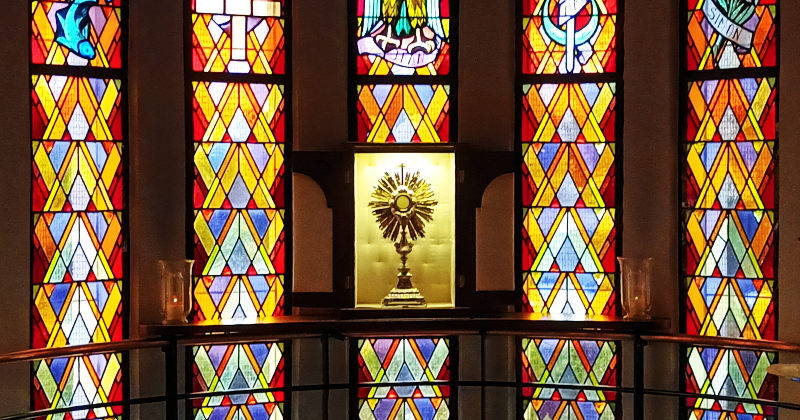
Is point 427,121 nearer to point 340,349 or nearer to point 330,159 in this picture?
point 330,159

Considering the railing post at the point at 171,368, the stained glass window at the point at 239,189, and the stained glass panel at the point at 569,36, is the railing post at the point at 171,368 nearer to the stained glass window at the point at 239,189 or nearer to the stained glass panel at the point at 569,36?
the stained glass window at the point at 239,189

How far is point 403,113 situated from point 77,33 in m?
2.03

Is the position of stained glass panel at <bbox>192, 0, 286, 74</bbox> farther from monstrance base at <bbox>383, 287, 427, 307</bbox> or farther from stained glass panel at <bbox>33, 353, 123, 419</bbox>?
stained glass panel at <bbox>33, 353, 123, 419</bbox>

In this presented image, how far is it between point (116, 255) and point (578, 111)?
2952mm

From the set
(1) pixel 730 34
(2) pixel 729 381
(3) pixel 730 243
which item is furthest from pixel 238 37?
(2) pixel 729 381

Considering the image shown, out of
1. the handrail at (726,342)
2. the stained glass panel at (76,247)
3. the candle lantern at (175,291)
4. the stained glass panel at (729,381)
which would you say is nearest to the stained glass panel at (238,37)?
the stained glass panel at (76,247)

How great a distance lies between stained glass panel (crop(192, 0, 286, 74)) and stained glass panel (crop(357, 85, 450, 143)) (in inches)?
23.0

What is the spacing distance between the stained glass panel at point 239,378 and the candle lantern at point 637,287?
83.8 inches

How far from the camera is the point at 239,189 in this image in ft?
24.7

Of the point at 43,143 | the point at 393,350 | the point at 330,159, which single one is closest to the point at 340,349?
the point at 393,350

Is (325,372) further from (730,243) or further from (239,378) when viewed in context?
(730,243)

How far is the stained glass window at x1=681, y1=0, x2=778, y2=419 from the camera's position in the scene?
23.6 feet

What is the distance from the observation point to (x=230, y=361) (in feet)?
24.5

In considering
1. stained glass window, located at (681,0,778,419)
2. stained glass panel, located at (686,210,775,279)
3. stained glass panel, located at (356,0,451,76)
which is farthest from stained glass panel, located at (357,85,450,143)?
stained glass panel, located at (686,210,775,279)
